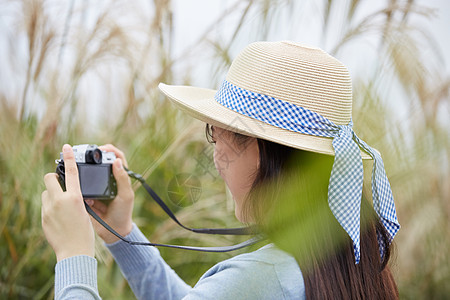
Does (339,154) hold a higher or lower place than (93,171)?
higher

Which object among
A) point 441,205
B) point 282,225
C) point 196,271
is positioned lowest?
point 196,271

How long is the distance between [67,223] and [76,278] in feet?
0.28

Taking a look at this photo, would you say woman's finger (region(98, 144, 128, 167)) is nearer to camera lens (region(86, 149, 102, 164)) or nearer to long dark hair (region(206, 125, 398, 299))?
camera lens (region(86, 149, 102, 164))

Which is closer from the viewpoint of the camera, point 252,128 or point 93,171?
point 252,128

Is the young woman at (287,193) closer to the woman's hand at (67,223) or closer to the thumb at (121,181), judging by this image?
the woman's hand at (67,223)

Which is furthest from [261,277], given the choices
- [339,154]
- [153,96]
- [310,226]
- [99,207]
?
[153,96]

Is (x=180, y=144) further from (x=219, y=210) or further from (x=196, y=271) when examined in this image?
(x=196, y=271)

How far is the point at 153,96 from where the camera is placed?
4.89ft

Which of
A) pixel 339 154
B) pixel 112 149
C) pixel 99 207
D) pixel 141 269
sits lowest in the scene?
pixel 141 269

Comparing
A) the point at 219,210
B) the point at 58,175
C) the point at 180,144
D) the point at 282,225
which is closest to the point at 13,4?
the point at 180,144

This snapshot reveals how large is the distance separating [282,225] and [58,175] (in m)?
0.38

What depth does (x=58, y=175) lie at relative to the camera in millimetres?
870

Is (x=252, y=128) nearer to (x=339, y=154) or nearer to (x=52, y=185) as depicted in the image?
(x=339, y=154)

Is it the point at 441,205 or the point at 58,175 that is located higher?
the point at 58,175
